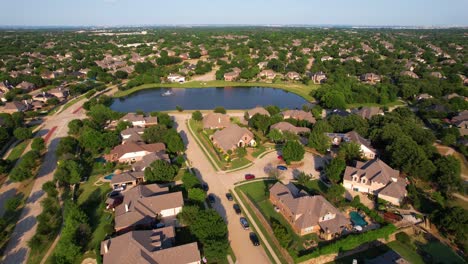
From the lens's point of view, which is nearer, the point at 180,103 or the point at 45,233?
the point at 45,233

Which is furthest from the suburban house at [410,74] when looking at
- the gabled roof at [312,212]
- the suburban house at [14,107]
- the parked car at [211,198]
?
the suburban house at [14,107]

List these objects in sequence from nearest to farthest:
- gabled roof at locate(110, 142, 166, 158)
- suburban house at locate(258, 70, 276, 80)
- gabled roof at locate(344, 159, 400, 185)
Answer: gabled roof at locate(344, 159, 400, 185), gabled roof at locate(110, 142, 166, 158), suburban house at locate(258, 70, 276, 80)

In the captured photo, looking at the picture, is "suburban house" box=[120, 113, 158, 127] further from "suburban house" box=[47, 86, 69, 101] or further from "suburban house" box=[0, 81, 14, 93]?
"suburban house" box=[0, 81, 14, 93]

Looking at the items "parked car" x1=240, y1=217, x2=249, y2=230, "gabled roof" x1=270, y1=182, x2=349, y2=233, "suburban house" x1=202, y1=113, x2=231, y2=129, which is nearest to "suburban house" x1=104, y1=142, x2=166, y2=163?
"suburban house" x1=202, y1=113, x2=231, y2=129

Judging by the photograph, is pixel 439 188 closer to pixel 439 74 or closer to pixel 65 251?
pixel 65 251

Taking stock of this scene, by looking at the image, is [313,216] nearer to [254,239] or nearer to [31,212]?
[254,239]

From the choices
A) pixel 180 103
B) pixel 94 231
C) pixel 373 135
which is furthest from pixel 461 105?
pixel 94 231

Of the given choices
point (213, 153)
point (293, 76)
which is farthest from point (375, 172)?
point (293, 76)
